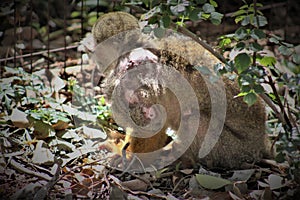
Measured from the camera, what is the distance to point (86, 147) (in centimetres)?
369

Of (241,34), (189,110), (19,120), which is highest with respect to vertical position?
(241,34)

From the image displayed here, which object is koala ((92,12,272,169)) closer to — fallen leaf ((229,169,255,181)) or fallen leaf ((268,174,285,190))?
fallen leaf ((229,169,255,181))

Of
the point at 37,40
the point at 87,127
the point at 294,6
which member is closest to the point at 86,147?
the point at 87,127

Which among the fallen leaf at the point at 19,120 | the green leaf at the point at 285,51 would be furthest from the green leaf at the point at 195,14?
the fallen leaf at the point at 19,120

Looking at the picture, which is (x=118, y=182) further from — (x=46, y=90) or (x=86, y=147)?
(x=46, y=90)

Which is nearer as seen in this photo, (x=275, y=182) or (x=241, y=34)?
(x=241, y=34)

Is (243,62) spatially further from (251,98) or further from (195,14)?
(195,14)

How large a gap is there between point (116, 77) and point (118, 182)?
779 mm

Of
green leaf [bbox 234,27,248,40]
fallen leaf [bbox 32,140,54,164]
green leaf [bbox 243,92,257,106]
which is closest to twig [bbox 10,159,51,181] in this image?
fallen leaf [bbox 32,140,54,164]

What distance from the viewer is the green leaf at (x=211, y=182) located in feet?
10.3

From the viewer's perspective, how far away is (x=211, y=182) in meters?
3.17

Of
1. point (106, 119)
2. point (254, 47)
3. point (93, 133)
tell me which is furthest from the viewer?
point (106, 119)

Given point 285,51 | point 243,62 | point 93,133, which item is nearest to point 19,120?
point 93,133

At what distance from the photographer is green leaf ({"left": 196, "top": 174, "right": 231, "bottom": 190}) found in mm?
3140
